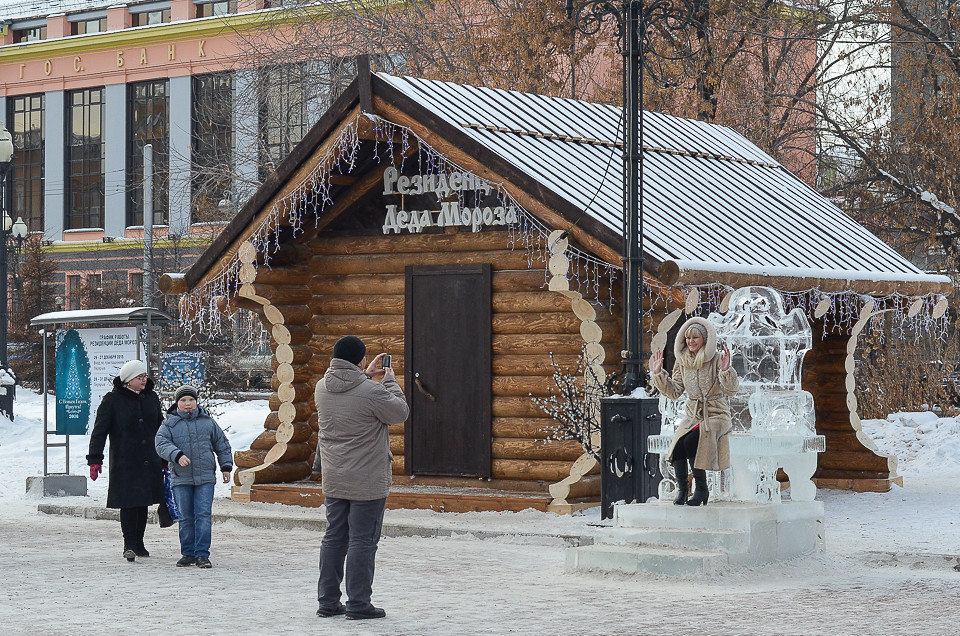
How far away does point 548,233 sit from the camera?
1484 centimetres

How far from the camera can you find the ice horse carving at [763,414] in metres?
11.9

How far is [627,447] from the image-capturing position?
13.0 metres

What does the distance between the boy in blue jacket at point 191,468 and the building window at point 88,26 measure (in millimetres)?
51327

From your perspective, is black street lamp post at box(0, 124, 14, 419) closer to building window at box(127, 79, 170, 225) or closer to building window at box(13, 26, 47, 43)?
building window at box(127, 79, 170, 225)

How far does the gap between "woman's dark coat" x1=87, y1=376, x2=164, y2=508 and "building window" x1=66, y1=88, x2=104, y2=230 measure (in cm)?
4861

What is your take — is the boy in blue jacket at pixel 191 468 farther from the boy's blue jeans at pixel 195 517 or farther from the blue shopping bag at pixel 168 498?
the blue shopping bag at pixel 168 498

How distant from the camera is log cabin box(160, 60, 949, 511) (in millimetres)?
14914

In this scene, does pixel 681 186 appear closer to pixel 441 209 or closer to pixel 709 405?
pixel 441 209

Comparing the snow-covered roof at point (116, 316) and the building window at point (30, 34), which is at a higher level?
the building window at point (30, 34)

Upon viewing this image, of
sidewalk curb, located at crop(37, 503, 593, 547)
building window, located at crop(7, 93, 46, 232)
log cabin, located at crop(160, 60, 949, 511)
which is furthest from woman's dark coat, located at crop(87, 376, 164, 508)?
building window, located at crop(7, 93, 46, 232)

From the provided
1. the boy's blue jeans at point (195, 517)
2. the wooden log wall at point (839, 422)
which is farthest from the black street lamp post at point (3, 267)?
the boy's blue jeans at point (195, 517)

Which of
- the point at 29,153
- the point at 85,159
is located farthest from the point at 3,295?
the point at 29,153

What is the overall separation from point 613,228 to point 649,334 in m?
1.76

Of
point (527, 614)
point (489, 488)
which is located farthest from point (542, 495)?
point (527, 614)
